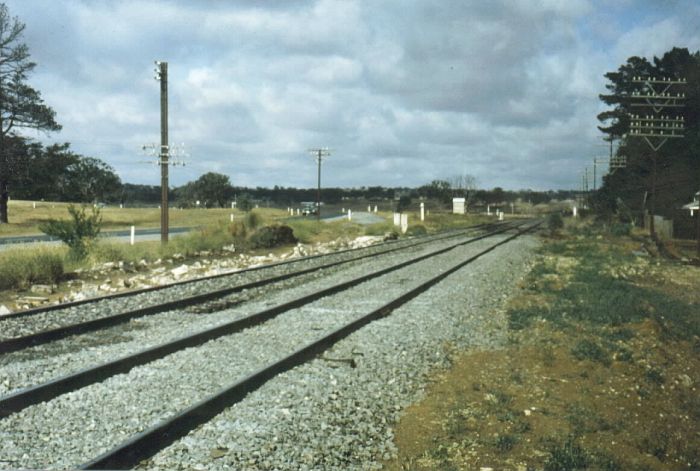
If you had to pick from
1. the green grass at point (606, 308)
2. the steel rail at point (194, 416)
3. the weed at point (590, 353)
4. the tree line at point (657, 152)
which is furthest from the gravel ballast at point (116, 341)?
the tree line at point (657, 152)

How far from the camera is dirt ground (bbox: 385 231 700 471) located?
5117mm

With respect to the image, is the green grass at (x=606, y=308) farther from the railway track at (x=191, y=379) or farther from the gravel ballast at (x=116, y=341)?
the gravel ballast at (x=116, y=341)

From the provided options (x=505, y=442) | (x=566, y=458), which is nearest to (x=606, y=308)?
(x=505, y=442)

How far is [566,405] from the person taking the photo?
647 centimetres

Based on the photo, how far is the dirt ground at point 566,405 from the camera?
5117 millimetres

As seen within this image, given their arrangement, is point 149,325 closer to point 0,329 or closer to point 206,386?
point 0,329

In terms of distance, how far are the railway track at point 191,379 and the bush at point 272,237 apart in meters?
16.4

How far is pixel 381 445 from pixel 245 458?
113 centimetres

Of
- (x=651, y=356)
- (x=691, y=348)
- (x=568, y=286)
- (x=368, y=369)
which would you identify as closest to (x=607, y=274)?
(x=568, y=286)

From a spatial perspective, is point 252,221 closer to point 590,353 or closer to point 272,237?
point 272,237

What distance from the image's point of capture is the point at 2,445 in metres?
4.92

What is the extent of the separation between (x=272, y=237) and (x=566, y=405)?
24529mm

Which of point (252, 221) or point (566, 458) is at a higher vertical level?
point (252, 221)

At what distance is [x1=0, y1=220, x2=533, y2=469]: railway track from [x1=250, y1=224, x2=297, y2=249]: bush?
53.7 ft
